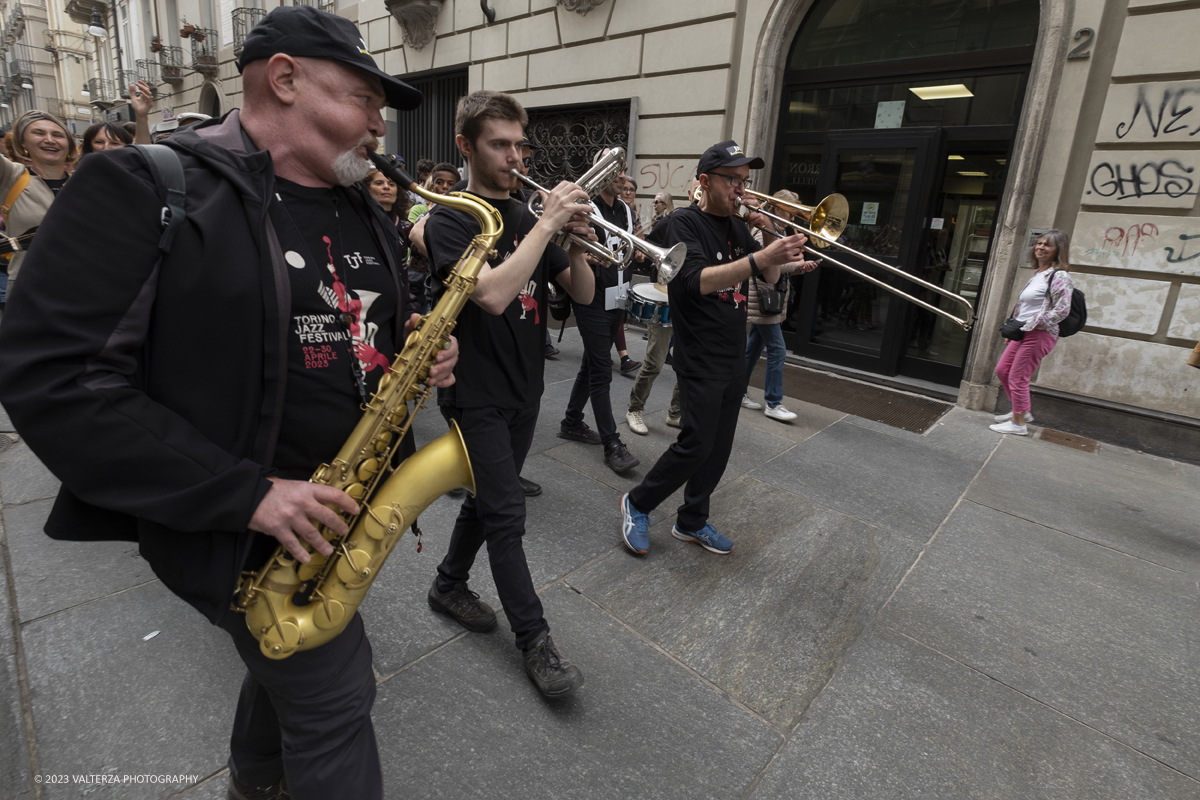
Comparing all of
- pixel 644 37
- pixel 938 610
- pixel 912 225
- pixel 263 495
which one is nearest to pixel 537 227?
pixel 263 495

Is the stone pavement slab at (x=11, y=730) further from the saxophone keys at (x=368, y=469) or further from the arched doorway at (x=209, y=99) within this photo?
the arched doorway at (x=209, y=99)

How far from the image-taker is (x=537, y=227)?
7.01ft

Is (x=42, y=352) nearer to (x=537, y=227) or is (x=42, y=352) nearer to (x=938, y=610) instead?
(x=537, y=227)

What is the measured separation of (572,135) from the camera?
30.7ft

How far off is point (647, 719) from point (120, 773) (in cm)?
171

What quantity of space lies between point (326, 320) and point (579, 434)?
3.59 metres

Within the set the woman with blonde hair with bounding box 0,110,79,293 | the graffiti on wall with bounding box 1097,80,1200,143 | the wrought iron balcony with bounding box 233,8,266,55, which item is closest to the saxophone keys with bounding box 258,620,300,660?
the woman with blonde hair with bounding box 0,110,79,293

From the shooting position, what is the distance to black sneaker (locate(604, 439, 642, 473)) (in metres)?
4.43

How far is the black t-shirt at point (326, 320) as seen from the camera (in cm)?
138

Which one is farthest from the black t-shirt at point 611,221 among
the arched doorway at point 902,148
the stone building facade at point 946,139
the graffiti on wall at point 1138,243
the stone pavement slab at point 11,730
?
the graffiti on wall at point 1138,243

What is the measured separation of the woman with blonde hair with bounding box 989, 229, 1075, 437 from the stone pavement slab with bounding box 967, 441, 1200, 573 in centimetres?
56

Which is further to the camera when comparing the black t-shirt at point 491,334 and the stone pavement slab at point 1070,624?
the stone pavement slab at point 1070,624

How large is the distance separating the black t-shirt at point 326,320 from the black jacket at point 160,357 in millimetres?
71

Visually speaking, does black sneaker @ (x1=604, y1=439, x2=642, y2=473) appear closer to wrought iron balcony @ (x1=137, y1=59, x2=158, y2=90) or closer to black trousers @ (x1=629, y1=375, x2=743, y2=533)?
black trousers @ (x1=629, y1=375, x2=743, y2=533)
